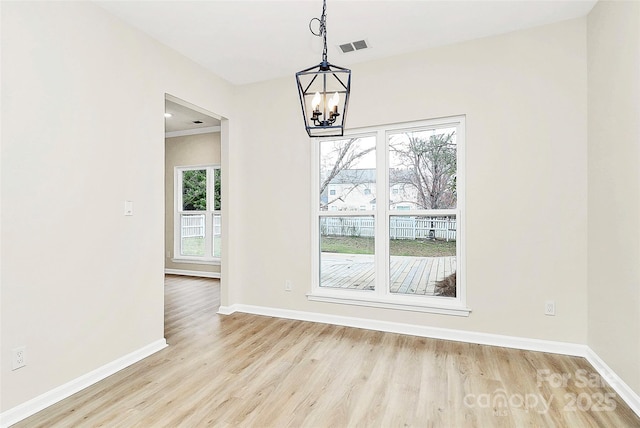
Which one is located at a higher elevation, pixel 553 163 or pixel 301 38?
pixel 301 38

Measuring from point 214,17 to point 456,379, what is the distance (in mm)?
3573

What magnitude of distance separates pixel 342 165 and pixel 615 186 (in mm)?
2460

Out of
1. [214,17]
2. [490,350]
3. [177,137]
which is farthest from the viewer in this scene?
[177,137]

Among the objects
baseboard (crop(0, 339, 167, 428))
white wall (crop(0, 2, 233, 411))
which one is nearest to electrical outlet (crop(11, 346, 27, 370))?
white wall (crop(0, 2, 233, 411))

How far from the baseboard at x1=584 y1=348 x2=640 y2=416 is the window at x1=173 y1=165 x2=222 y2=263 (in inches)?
228

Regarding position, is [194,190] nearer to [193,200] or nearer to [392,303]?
[193,200]

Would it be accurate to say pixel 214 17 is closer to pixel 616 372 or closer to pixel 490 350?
pixel 490 350

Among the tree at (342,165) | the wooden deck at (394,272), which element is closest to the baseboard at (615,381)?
the wooden deck at (394,272)

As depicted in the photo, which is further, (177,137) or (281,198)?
(177,137)

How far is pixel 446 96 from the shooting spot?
336cm

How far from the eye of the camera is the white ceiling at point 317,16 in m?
2.72

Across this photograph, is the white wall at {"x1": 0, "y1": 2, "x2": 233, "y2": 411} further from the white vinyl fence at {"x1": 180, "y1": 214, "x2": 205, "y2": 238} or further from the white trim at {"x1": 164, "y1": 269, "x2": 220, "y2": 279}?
the white vinyl fence at {"x1": 180, "y1": 214, "x2": 205, "y2": 238}

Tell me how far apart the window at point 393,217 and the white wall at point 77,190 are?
6.02 feet

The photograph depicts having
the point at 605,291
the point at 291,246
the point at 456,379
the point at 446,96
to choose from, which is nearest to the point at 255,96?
the point at 291,246
